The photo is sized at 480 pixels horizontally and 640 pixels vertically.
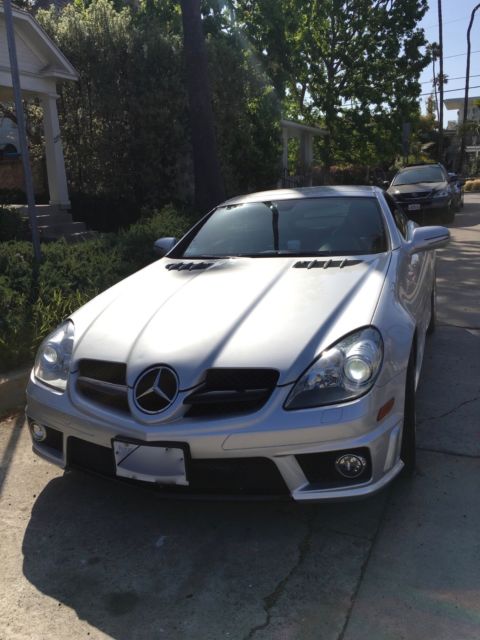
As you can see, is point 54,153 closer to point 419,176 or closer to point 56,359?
point 419,176

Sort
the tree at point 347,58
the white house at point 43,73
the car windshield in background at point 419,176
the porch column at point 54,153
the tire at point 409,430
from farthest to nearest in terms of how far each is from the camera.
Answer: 1. the tree at point 347,58
2. the car windshield in background at point 419,176
3. the porch column at point 54,153
4. the white house at point 43,73
5. the tire at point 409,430

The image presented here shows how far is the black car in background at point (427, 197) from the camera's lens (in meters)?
13.9

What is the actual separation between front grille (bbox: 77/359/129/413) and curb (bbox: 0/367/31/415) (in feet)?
5.43

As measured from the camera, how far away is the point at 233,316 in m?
2.82

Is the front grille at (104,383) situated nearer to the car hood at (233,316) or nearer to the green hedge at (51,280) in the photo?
the car hood at (233,316)

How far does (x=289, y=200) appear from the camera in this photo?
4.29 metres

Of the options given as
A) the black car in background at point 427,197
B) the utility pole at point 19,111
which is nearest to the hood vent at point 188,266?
the utility pole at point 19,111

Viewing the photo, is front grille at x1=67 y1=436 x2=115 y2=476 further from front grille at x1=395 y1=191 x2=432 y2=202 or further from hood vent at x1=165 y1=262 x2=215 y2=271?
front grille at x1=395 y1=191 x2=432 y2=202

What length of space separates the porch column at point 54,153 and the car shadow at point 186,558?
392 inches

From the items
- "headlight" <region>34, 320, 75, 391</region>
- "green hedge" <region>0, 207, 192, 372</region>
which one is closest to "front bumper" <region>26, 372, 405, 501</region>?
"headlight" <region>34, 320, 75, 391</region>

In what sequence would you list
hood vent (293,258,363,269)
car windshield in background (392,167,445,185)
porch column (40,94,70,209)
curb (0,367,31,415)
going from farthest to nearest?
car windshield in background (392,167,445,185) → porch column (40,94,70,209) → curb (0,367,31,415) → hood vent (293,258,363,269)

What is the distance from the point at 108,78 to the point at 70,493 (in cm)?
1176

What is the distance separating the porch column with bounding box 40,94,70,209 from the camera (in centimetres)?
1202

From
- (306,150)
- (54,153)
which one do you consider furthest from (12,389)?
(306,150)
